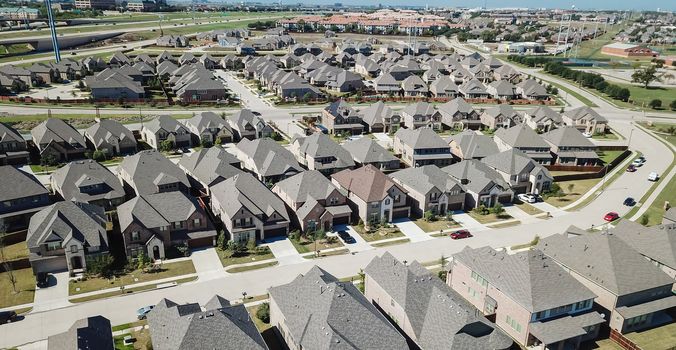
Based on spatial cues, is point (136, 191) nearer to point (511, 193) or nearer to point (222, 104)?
point (511, 193)

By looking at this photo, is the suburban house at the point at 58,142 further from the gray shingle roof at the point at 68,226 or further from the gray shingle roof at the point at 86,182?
the gray shingle roof at the point at 68,226

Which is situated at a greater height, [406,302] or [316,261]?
[406,302]

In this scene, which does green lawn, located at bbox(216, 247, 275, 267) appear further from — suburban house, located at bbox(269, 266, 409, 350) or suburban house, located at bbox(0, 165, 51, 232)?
suburban house, located at bbox(0, 165, 51, 232)

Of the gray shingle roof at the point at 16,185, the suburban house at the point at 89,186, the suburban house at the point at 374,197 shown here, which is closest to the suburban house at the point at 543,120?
the suburban house at the point at 374,197


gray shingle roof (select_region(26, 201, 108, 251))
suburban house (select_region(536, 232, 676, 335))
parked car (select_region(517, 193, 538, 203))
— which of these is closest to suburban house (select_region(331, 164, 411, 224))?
parked car (select_region(517, 193, 538, 203))

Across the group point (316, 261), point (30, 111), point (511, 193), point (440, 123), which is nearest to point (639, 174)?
point (511, 193)

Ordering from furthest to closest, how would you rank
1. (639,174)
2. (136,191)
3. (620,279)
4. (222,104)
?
(222,104) < (639,174) < (136,191) < (620,279)

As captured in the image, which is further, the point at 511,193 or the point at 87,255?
the point at 511,193
